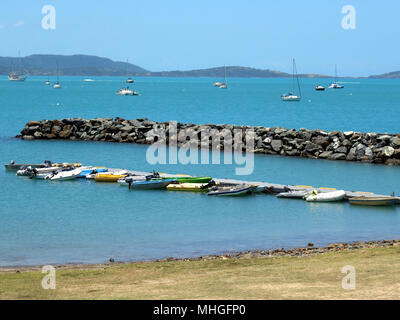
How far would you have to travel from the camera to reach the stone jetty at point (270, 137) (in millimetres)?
51344

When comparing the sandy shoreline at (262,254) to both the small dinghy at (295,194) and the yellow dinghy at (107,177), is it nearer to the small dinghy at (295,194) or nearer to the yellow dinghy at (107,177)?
the small dinghy at (295,194)

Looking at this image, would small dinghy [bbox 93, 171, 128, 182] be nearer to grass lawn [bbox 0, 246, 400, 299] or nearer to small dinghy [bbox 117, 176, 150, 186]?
small dinghy [bbox 117, 176, 150, 186]

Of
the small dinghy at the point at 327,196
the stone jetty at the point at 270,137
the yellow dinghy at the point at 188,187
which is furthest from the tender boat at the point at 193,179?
the stone jetty at the point at 270,137

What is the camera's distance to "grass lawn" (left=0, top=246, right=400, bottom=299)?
15250mm

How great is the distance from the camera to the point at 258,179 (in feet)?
145

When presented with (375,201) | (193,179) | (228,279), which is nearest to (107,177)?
(193,179)

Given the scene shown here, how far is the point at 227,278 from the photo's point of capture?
57.8ft

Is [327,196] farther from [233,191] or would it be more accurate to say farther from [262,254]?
[262,254]
